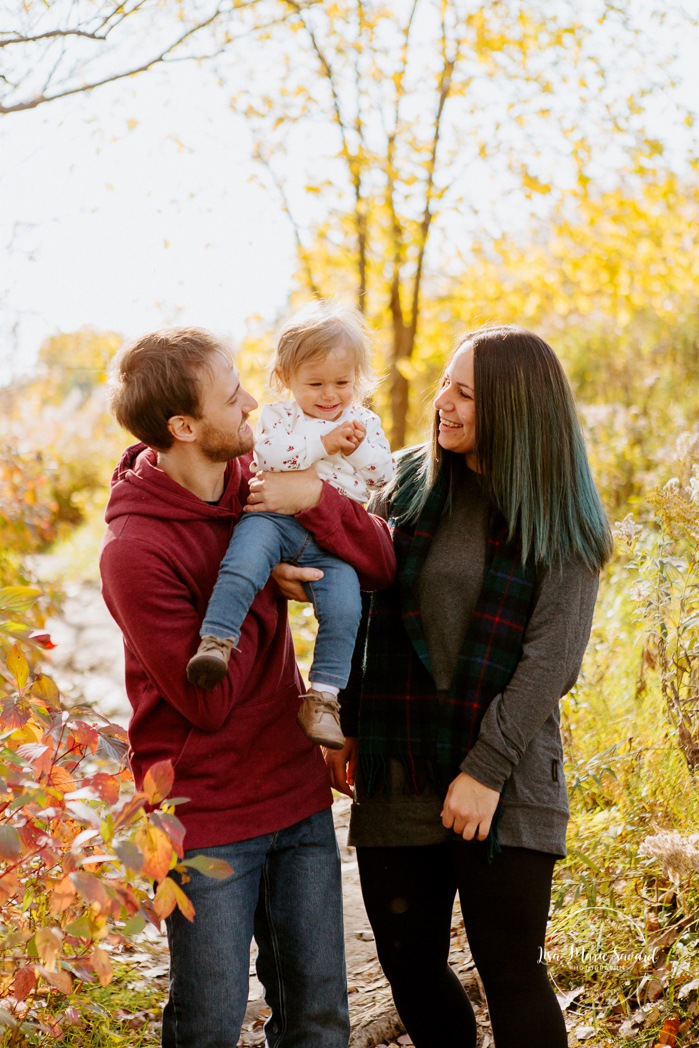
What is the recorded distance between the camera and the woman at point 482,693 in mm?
2055

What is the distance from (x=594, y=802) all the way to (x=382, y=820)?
1595 millimetres

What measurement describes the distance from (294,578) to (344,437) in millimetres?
383

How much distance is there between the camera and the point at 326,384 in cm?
240

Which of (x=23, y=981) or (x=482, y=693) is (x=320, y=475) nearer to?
(x=482, y=693)

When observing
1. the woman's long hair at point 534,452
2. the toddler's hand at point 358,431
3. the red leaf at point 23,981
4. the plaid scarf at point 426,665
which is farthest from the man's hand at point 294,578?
the red leaf at point 23,981

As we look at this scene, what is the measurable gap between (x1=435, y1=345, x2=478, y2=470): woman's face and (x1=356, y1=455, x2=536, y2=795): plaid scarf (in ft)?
0.40

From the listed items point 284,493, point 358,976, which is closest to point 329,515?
point 284,493

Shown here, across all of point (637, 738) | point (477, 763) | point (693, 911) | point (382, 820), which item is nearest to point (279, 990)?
point (382, 820)

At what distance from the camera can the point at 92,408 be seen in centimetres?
1769

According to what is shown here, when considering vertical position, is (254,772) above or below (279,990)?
above

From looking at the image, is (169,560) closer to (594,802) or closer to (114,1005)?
(114,1005)

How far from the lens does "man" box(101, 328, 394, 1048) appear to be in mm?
1866

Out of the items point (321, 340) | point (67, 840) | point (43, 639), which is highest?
point (321, 340)

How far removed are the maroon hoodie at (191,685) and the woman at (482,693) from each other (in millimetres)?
212
